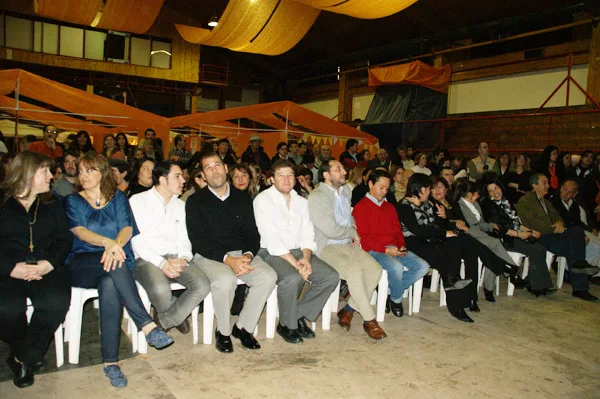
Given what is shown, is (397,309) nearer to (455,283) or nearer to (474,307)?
(455,283)

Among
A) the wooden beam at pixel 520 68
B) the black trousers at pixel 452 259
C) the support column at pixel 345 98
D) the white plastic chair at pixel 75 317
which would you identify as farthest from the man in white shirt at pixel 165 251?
the support column at pixel 345 98

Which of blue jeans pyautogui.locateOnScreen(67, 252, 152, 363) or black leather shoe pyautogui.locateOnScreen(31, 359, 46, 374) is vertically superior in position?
blue jeans pyautogui.locateOnScreen(67, 252, 152, 363)

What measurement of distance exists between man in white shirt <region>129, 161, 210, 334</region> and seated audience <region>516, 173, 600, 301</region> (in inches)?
154

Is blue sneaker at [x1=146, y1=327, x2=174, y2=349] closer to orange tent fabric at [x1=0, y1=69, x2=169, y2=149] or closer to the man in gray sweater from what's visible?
the man in gray sweater

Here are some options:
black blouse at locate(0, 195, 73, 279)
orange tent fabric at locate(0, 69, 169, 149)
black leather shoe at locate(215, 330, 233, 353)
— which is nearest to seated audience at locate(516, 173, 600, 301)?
black leather shoe at locate(215, 330, 233, 353)

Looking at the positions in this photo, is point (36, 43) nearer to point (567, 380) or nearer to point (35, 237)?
point (35, 237)

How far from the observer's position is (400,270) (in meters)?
3.89

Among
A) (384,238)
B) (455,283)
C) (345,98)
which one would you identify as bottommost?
(455,283)

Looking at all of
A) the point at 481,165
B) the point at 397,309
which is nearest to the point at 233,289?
the point at 397,309

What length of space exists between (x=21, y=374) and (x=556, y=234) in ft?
16.8

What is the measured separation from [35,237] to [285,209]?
1664mm

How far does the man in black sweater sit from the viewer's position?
10.3 ft

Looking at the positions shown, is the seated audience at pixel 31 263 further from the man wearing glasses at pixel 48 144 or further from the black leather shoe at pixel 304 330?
the man wearing glasses at pixel 48 144

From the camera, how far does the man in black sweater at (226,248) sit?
3.13 metres
